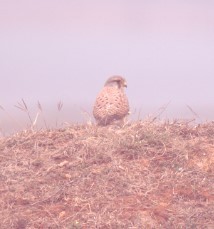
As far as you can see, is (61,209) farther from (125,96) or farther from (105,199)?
(125,96)

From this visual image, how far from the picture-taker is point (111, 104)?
23.1 feet

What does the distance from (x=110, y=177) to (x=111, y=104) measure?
6.68 feet

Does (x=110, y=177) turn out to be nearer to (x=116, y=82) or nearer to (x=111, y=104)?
(x=111, y=104)

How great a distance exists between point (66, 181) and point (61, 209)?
50 centimetres

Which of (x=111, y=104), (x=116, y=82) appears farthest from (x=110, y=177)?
(x=116, y=82)

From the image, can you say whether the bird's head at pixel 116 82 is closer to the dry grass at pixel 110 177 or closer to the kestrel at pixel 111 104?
the kestrel at pixel 111 104

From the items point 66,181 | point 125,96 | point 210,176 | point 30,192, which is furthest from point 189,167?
point 125,96

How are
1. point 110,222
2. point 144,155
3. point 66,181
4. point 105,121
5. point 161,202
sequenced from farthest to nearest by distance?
point 105,121 → point 144,155 → point 66,181 → point 161,202 → point 110,222

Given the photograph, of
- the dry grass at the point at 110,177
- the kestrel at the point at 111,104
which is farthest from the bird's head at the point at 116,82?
the dry grass at the point at 110,177

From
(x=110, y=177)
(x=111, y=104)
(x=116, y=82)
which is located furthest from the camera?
(x=116, y=82)

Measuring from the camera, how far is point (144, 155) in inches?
219

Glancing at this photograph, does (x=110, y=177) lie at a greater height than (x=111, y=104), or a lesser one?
lesser

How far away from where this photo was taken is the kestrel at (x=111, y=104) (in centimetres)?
702

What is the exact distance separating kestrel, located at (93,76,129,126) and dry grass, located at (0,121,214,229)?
62 cm
